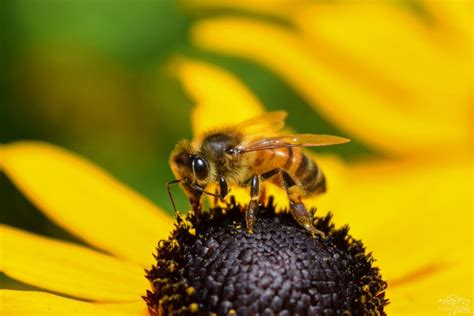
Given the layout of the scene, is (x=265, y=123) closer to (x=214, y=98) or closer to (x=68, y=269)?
(x=214, y=98)

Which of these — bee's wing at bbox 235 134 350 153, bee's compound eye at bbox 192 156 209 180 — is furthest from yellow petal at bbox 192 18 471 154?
bee's compound eye at bbox 192 156 209 180

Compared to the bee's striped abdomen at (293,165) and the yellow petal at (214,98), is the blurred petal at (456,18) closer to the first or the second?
the yellow petal at (214,98)

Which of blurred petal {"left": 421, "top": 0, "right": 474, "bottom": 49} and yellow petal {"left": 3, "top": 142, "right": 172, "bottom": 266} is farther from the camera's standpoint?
blurred petal {"left": 421, "top": 0, "right": 474, "bottom": 49}

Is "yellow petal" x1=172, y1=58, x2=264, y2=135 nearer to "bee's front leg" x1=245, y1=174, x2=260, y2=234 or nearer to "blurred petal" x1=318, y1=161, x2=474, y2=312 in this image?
"blurred petal" x1=318, y1=161, x2=474, y2=312

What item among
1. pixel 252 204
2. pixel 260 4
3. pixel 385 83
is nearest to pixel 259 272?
pixel 252 204

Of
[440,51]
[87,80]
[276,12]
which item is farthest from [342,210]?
[87,80]

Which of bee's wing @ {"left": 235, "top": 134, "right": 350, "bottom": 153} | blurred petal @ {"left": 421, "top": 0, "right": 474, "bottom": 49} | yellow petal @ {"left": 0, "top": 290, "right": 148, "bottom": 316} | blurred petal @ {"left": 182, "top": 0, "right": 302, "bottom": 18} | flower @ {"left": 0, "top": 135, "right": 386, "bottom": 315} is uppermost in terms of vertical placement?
blurred petal @ {"left": 182, "top": 0, "right": 302, "bottom": 18}
